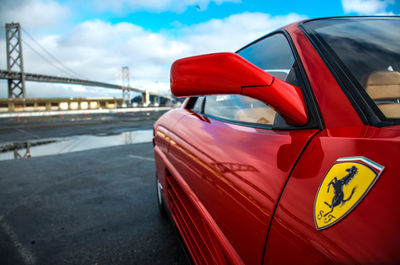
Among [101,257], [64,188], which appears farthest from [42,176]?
[101,257]

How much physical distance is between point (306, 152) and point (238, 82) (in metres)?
0.27

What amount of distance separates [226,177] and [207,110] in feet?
2.99

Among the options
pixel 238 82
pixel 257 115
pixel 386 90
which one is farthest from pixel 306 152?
pixel 257 115

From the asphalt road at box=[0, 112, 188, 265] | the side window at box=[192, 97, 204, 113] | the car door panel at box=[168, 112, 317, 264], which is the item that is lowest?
the asphalt road at box=[0, 112, 188, 265]

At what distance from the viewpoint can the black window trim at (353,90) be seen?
67cm

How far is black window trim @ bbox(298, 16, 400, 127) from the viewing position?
675mm

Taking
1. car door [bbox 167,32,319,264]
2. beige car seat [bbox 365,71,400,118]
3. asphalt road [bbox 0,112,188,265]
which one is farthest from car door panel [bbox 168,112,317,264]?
asphalt road [bbox 0,112,188,265]

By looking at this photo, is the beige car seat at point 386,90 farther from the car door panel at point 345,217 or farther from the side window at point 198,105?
the side window at point 198,105

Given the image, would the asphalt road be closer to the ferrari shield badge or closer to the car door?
the car door

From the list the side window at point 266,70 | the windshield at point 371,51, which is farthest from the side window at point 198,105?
the windshield at point 371,51

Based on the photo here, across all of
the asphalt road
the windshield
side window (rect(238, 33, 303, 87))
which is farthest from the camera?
the asphalt road

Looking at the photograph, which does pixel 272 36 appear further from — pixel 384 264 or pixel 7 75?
pixel 7 75

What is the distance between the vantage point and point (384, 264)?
449 millimetres

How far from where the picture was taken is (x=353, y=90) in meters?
0.74
